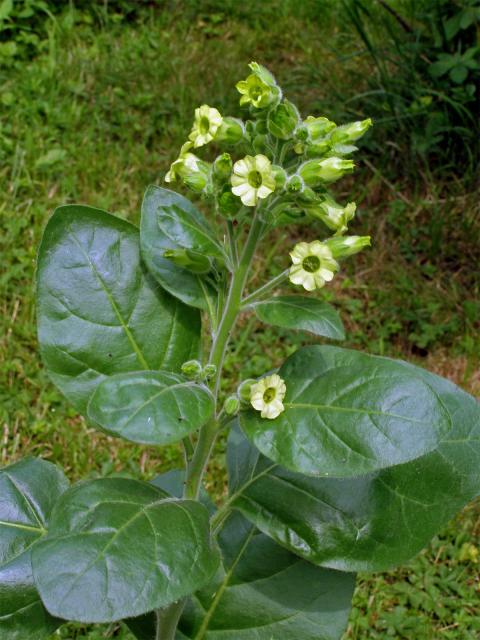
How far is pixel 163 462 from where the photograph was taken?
2.65 m

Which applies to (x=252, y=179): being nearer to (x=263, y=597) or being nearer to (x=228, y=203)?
(x=228, y=203)

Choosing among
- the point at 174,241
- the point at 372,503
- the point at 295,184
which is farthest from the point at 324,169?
the point at 372,503

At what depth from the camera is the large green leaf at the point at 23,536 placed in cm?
139

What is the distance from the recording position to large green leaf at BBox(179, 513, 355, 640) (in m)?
1.53

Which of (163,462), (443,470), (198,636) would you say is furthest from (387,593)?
(443,470)

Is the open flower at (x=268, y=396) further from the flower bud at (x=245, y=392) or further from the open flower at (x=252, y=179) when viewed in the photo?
the open flower at (x=252, y=179)

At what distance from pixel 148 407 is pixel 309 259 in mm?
345

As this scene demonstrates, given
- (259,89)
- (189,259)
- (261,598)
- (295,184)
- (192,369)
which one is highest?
(259,89)

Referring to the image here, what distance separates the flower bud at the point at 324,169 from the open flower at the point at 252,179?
7 centimetres

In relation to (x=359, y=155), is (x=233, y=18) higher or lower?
higher

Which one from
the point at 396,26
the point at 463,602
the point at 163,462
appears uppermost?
the point at 396,26

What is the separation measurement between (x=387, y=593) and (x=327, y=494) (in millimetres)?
1186

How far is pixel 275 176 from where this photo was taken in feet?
4.11

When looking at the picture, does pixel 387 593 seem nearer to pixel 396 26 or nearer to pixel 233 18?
pixel 396 26
